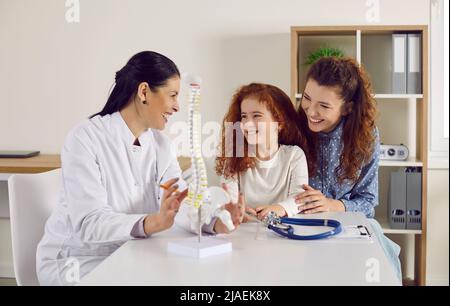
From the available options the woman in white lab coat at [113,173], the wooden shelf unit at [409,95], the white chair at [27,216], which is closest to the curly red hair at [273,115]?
the woman in white lab coat at [113,173]

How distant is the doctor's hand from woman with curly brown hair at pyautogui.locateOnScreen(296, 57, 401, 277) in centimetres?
83

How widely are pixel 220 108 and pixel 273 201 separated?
59.0 inches

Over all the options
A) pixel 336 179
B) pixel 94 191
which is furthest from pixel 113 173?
pixel 336 179

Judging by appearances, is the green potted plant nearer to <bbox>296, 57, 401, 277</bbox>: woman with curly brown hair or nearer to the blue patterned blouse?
<bbox>296, 57, 401, 277</bbox>: woman with curly brown hair

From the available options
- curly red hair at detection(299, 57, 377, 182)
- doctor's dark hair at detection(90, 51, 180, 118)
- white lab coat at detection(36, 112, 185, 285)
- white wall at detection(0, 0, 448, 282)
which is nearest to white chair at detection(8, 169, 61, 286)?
white lab coat at detection(36, 112, 185, 285)

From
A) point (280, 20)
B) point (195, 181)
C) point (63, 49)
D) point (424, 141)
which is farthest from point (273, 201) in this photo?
point (63, 49)

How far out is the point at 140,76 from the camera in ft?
5.37

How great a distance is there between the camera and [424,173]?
115 inches

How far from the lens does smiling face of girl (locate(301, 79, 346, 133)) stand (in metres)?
2.00

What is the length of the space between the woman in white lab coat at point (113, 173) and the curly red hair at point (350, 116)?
544 millimetres

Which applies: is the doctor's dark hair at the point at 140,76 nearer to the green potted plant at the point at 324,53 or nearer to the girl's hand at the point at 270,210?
→ the girl's hand at the point at 270,210

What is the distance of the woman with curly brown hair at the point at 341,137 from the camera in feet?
6.52

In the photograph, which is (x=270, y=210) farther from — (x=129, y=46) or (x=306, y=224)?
(x=129, y=46)

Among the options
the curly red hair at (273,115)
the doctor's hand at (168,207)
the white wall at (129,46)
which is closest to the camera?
the doctor's hand at (168,207)
